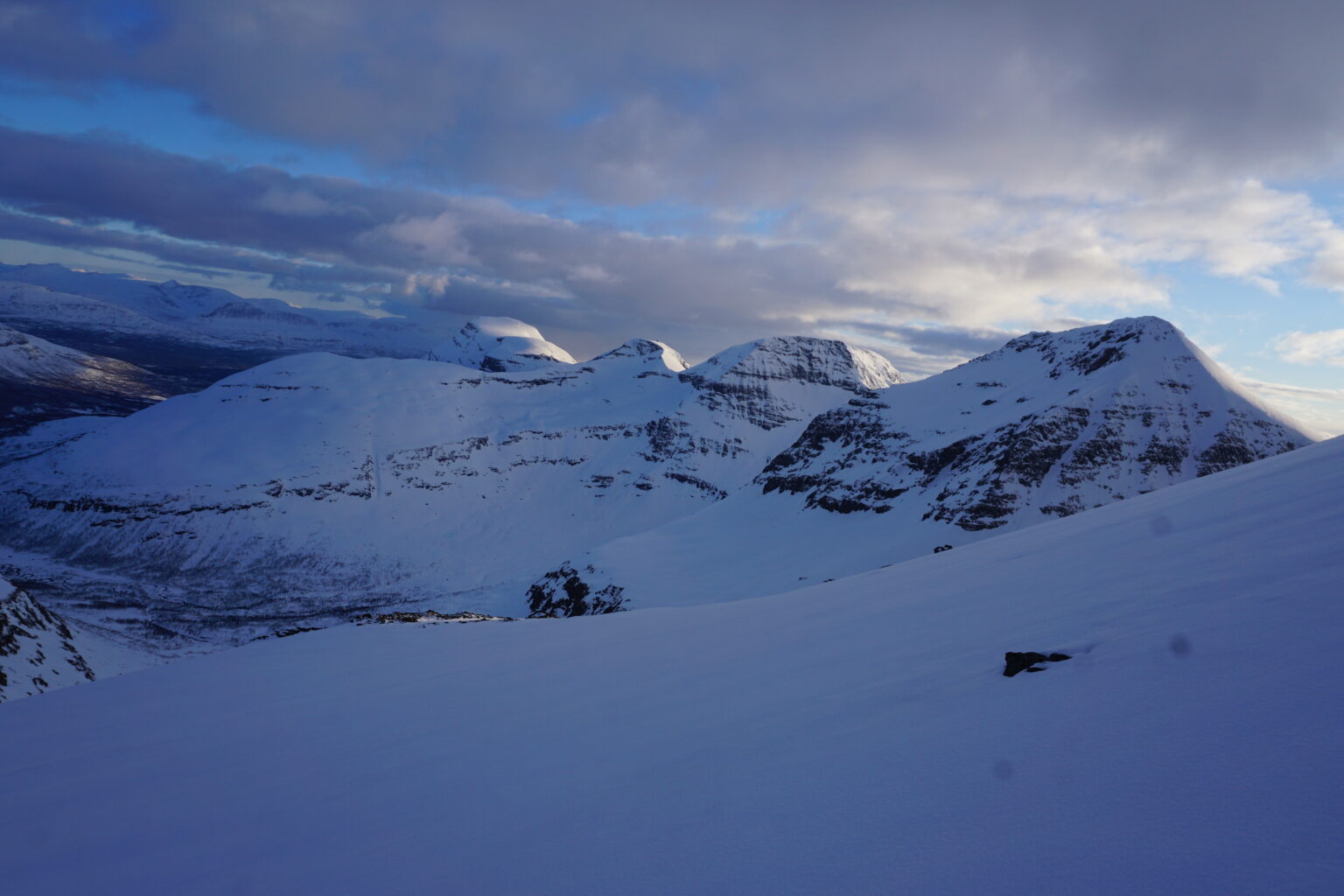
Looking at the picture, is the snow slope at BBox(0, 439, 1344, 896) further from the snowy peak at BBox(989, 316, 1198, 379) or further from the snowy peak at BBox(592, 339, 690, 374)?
the snowy peak at BBox(592, 339, 690, 374)

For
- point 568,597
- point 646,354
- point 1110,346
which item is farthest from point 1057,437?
point 646,354

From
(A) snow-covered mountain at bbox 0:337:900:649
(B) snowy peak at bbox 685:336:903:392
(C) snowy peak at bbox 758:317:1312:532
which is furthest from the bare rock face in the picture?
(B) snowy peak at bbox 685:336:903:392

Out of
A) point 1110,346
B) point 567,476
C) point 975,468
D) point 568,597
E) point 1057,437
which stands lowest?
point 568,597

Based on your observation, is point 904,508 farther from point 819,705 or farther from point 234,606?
point 234,606

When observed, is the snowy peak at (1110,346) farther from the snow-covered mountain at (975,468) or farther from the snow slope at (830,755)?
the snow slope at (830,755)

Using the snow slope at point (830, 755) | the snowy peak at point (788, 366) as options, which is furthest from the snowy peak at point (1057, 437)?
the snowy peak at point (788, 366)

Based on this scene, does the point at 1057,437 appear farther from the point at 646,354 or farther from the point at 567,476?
the point at 646,354
